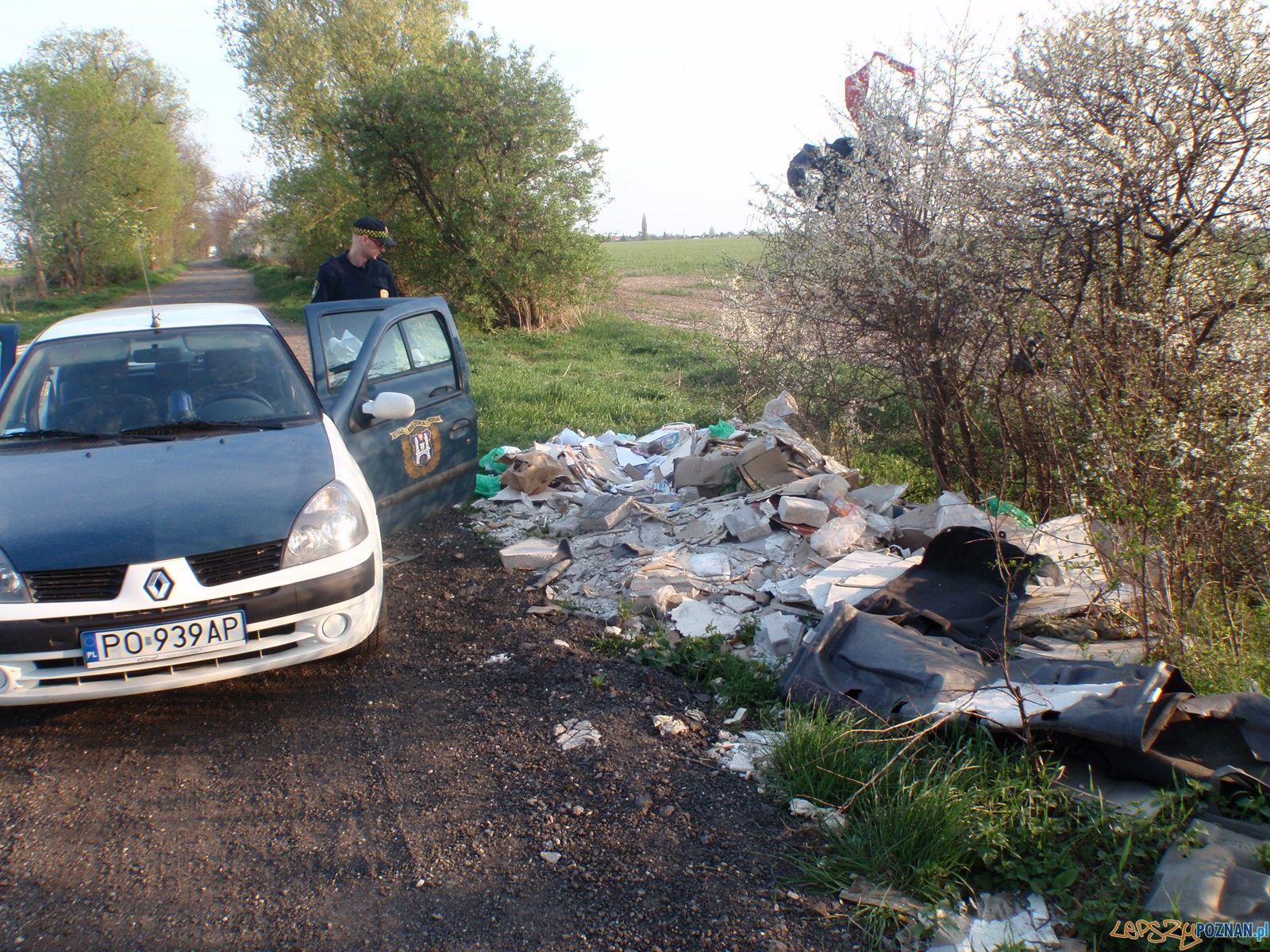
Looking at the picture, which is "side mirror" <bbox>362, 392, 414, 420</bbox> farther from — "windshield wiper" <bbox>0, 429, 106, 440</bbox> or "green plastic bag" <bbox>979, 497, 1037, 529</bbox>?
"green plastic bag" <bbox>979, 497, 1037, 529</bbox>

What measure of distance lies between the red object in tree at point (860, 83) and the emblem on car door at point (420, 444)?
13.4 feet

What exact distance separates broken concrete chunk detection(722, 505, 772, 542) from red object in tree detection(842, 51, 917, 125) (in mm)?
3365

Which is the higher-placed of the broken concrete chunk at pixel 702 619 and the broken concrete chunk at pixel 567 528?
the broken concrete chunk at pixel 567 528

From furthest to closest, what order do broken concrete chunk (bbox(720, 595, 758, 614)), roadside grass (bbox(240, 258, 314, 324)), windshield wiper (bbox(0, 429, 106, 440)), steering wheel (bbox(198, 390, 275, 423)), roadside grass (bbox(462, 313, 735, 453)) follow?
roadside grass (bbox(240, 258, 314, 324)), roadside grass (bbox(462, 313, 735, 453)), broken concrete chunk (bbox(720, 595, 758, 614)), steering wheel (bbox(198, 390, 275, 423)), windshield wiper (bbox(0, 429, 106, 440))

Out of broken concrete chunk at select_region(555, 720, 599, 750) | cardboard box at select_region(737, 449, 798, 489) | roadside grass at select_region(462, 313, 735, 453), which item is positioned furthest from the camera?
roadside grass at select_region(462, 313, 735, 453)

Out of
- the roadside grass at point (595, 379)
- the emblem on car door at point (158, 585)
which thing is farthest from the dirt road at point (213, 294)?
the emblem on car door at point (158, 585)

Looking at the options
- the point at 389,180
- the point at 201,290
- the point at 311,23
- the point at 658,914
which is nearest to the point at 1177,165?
the point at 658,914

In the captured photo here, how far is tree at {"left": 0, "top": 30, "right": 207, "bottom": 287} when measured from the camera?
3103 cm

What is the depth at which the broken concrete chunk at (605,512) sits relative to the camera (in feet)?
19.2

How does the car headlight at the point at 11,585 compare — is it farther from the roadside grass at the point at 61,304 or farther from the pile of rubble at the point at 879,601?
the roadside grass at the point at 61,304

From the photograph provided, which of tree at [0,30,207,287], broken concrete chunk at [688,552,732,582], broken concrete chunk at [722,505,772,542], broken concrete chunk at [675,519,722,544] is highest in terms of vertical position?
tree at [0,30,207,287]

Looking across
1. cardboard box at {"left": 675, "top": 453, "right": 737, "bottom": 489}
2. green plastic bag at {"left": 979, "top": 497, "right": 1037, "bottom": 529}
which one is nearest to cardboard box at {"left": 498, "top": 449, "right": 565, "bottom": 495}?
cardboard box at {"left": 675, "top": 453, "right": 737, "bottom": 489}

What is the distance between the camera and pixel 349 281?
6496 mm

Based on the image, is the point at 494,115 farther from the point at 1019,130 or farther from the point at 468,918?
the point at 468,918
